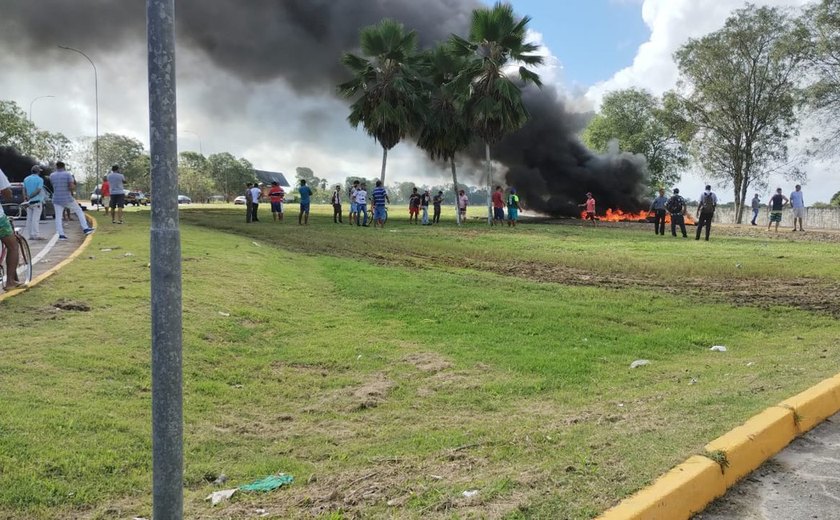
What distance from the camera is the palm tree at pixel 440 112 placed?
95.6ft

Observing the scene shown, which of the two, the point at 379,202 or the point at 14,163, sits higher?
the point at 14,163

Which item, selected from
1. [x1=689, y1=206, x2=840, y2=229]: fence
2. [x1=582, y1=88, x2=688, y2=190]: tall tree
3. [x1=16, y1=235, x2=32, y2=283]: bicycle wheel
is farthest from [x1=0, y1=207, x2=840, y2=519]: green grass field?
[x1=582, y1=88, x2=688, y2=190]: tall tree

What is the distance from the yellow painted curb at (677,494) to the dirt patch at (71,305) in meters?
6.07

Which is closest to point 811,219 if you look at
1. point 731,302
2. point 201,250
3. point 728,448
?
point 731,302

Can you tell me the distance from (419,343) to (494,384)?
1.62 m

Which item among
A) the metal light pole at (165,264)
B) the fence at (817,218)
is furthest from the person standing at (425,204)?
the metal light pole at (165,264)

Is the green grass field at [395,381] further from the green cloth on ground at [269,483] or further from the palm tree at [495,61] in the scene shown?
the palm tree at [495,61]

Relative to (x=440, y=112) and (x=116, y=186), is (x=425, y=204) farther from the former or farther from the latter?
(x=116, y=186)

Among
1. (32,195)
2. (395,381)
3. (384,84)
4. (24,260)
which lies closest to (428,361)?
(395,381)

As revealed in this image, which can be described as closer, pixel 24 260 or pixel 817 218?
pixel 24 260

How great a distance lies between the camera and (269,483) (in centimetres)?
379

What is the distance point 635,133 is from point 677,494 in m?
52.3

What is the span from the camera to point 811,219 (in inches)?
1398

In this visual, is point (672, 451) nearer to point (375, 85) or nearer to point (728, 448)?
point (728, 448)
